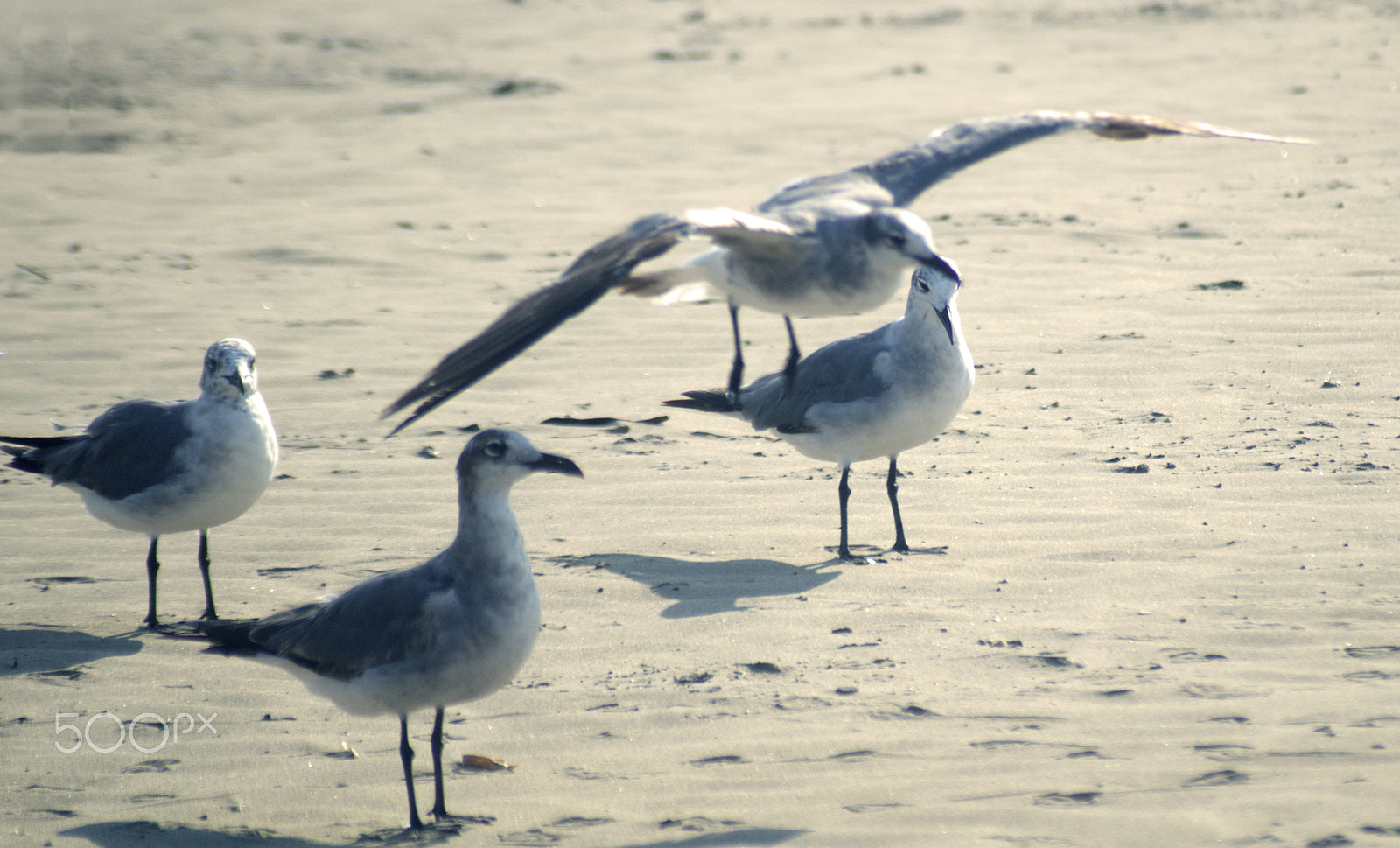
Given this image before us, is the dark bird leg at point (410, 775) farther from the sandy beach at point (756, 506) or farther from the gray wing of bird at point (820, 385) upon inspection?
the gray wing of bird at point (820, 385)

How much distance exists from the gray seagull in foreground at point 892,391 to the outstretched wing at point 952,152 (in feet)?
2.31

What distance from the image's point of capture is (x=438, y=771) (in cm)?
388

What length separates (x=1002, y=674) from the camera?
457 cm

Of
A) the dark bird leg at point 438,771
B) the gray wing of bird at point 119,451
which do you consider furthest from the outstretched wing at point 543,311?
the gray wing of bird at point 119,451

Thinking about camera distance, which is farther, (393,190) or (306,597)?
(393,190)

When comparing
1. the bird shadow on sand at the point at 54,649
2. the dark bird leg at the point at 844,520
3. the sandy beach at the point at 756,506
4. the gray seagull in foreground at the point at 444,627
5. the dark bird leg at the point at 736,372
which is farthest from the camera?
the dark bird leg at the point at 736,372

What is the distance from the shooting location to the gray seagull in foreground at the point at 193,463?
5.27 meters

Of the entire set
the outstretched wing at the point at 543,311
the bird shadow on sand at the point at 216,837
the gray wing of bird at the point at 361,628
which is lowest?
the bird shadow on sand at the point at 216,837

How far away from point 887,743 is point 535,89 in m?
14.4

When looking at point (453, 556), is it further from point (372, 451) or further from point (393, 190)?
point (393, 190)

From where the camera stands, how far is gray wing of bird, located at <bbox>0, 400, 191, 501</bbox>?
534cm

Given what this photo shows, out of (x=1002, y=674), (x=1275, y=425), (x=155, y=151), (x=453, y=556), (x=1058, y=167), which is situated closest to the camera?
(x=453, y=556)

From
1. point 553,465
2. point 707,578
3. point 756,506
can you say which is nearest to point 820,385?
point 756,506

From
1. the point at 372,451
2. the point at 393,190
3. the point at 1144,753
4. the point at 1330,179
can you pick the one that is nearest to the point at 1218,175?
the point at 1330,179
